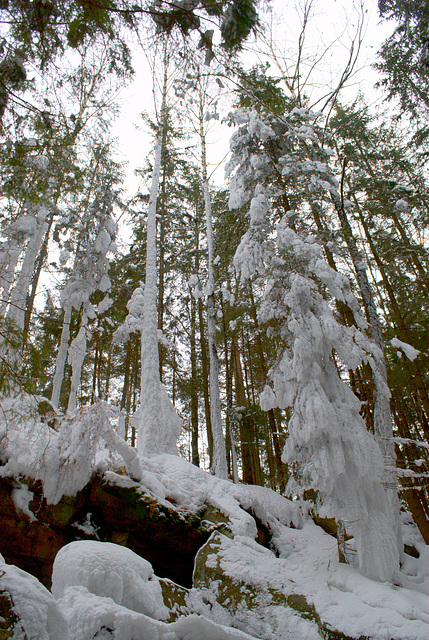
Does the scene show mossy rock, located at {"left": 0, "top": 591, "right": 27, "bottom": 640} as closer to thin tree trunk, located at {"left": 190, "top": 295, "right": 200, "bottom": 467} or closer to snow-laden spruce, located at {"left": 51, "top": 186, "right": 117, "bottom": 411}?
snow-laden spruce, located at {"left": 51, "top": 186, "right": 117, "bottom": 411}

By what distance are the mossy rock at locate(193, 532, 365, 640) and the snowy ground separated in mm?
36

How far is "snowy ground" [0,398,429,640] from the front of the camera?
2.29m

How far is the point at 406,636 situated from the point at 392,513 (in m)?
2.42

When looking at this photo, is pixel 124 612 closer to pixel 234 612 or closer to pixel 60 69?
pixel 234 612

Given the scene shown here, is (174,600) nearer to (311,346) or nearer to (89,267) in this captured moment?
(311,346)

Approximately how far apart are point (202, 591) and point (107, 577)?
2410 millimetres

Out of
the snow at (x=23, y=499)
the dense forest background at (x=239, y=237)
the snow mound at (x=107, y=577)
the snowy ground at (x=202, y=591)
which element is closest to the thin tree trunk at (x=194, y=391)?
the dense forest background at (x=239, y=237)

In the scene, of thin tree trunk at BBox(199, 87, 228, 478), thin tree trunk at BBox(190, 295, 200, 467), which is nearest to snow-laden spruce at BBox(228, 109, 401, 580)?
thin tree trunk at BBox(199, 87, 228, 478)

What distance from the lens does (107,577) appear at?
2867 millimetres

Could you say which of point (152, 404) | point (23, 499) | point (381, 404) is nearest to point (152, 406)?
point (152, 404)

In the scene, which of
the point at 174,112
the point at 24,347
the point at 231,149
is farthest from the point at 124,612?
the point at 174,112

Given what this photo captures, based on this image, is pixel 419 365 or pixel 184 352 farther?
pixel 184 352

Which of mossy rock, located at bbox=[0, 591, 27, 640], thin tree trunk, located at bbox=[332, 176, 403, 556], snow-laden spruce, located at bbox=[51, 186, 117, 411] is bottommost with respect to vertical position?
mossy rock, located at bbox=[0, 591, 27, 640]

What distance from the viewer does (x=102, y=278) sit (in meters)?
11.8
